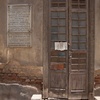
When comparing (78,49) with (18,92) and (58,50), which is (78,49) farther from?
(18,92)

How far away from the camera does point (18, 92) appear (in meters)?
6.51

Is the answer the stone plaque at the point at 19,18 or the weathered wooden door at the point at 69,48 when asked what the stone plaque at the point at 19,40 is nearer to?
the stone plaque at the point at 19,18

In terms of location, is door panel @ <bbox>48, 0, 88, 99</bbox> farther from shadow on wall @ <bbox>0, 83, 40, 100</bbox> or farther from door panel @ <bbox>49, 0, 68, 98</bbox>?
shadow on wall @ <bbox>0, 83, 40, 100</bbox>

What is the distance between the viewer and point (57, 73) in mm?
6523

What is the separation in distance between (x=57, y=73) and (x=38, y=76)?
1.75 ft

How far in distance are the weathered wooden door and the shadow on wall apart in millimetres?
526

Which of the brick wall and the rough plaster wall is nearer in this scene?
the rough plaster wall

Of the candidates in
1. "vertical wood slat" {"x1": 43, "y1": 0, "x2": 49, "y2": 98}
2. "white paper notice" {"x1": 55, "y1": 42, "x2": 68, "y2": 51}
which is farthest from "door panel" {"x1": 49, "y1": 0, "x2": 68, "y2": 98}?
"vertical wood slat" {"x1": 43, "y1": 0, "x2": 49, "y2": 98}

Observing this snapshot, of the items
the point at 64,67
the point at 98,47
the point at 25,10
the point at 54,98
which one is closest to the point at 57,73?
the point at 64,67

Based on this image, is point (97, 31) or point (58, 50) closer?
point (97, 31)

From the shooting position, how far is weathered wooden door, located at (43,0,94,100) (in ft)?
21.3

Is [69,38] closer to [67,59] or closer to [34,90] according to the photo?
[67,59]

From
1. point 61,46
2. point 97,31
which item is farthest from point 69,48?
point 97,31

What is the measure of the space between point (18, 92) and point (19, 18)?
205cm
